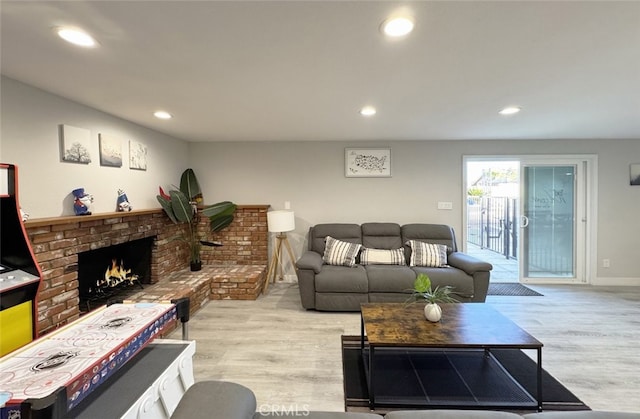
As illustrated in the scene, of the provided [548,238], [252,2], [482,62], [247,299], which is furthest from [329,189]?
[548,238]

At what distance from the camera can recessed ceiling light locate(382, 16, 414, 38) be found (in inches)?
53.6

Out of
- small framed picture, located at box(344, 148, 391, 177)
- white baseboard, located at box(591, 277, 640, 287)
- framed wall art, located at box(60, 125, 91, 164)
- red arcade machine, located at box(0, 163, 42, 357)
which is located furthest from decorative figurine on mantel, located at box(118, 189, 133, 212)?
white baseboard, located at box(591, 277, 640, 287)

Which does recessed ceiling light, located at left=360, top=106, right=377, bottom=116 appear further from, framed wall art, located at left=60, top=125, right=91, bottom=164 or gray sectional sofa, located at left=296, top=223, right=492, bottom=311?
framed wall art, located at left=60, top=125, right=91, bottom=164

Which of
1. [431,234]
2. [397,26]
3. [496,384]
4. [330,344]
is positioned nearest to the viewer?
[397,26]

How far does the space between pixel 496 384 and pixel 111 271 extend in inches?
151

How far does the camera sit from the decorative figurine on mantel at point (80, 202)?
2407mm

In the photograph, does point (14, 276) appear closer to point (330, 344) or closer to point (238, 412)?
point (238, 412)

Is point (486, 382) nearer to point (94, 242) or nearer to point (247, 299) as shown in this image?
point (247, 299)

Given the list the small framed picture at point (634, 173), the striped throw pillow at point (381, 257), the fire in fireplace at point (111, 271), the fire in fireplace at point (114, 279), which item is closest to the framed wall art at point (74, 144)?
the fire in fireplace at point (111, 271)

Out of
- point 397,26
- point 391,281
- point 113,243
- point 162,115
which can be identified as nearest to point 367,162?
point 391,281

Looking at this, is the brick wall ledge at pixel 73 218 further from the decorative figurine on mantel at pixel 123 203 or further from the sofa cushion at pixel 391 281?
the sofa cushion at pixel 391 281

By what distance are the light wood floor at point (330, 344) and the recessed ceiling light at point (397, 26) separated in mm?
2251

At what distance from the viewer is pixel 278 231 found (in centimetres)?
388

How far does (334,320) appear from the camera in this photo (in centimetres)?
308
